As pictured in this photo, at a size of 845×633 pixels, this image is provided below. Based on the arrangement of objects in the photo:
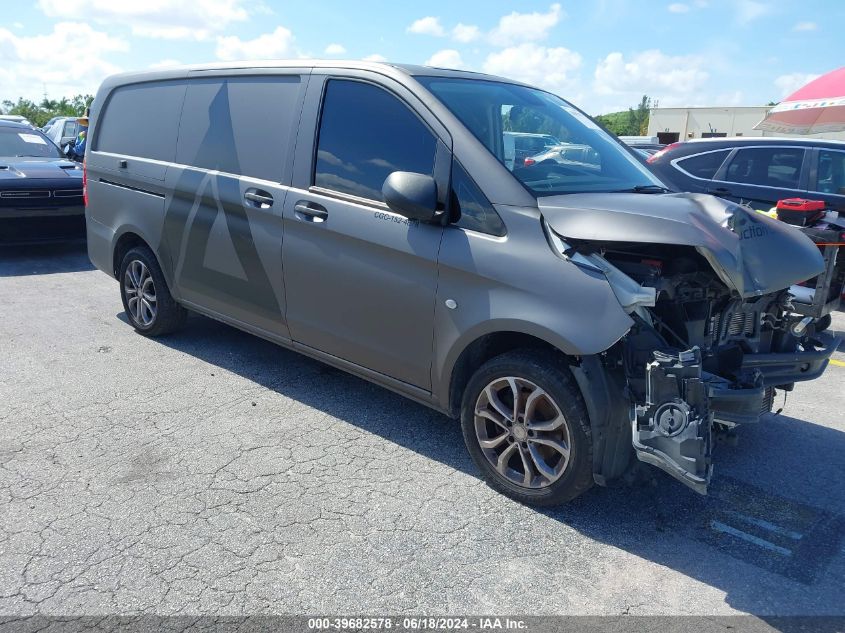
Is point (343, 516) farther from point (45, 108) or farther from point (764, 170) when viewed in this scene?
point (45, 108)

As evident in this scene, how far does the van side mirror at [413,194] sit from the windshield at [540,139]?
0.39 metres

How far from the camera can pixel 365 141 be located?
402 centimetres

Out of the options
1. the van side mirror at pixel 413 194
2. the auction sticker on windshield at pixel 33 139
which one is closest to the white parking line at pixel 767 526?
the van side mirror at pixel 413 194

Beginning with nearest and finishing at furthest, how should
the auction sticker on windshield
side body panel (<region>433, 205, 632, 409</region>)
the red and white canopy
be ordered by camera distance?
side body panel (<region>433, 205, 632, 409</region>), the auction sticker on windshield, the red and white canopy

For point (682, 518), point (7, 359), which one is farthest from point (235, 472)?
point (7, 359)

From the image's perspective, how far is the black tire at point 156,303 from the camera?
5.63 meters

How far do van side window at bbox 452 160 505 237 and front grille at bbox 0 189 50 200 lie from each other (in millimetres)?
6992

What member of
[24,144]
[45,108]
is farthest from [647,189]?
[45,108]

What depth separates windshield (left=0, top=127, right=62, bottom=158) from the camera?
996 centimetres

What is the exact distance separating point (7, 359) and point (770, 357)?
524 centimetres

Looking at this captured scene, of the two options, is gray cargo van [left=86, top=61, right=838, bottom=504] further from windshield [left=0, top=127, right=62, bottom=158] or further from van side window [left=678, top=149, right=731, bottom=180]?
windshield [left=0, top=127, right=62, bottom=158]

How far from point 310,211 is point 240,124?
1020 mm

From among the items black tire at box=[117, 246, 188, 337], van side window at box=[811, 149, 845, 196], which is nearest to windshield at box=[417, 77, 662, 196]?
black tire at box=[117, 246, 188, 337]

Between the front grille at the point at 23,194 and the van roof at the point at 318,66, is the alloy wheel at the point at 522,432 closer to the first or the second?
the van roof at the point at 318,66
